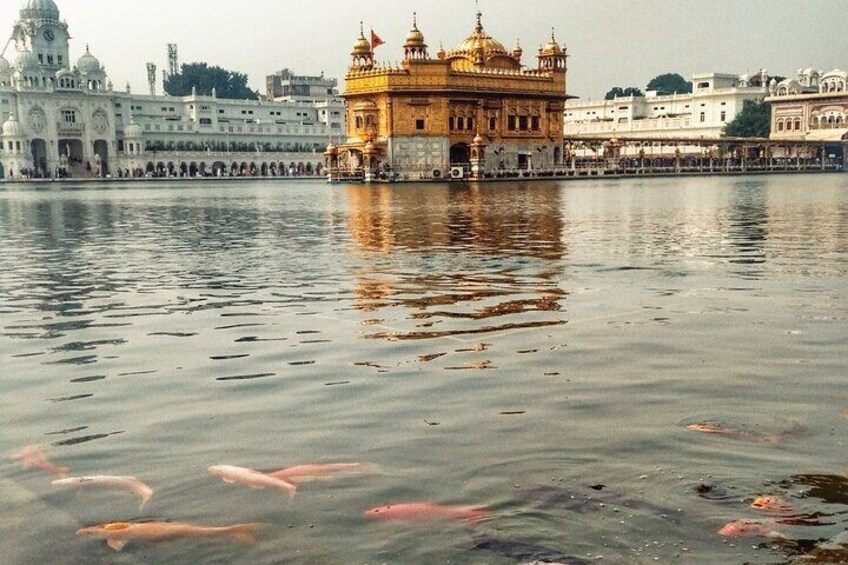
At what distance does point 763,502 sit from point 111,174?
416ft

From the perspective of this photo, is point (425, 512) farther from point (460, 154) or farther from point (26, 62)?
point (26, 62)

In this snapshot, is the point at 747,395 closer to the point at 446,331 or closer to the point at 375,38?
the point at 446,331

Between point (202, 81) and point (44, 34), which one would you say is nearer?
point (44, 34)

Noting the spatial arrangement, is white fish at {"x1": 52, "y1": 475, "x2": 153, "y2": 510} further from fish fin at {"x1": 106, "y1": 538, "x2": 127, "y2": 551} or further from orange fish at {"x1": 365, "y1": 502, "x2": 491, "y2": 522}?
orange fish at {"x1": 365, "y1": 502, "x2": 491, "y2": 522}

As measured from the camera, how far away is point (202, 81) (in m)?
158

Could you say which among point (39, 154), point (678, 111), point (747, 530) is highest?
point (678, 111)

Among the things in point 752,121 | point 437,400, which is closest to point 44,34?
point 752,121

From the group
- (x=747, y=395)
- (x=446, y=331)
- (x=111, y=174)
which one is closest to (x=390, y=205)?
(x=446, y=331)

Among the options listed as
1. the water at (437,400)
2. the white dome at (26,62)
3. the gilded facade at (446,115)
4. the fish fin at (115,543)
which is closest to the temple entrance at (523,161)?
the gilded facade at (446,115)

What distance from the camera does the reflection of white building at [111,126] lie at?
117062 mm

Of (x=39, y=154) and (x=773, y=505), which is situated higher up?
(x=39, y=154)

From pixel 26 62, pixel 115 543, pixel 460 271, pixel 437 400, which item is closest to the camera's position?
pixel 115 543

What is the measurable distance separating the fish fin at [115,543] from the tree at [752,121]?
130 metres

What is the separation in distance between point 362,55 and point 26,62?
187 feet
